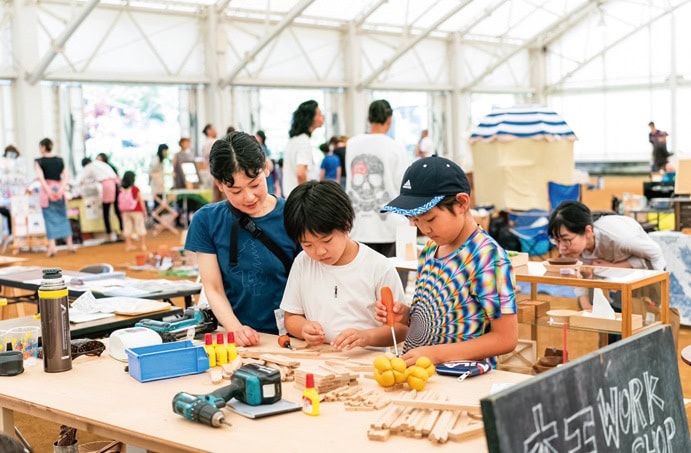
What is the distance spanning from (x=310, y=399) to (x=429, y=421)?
0.33 metres

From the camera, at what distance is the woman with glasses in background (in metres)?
4.77

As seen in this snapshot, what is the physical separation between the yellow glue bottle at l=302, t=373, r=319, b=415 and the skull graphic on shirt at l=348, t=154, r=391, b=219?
12.2 ft

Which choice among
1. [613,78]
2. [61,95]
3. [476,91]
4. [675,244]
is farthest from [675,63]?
[675,244]

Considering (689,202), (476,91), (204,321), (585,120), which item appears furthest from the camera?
(585,120)

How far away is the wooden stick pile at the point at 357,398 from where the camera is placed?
2.23 metres

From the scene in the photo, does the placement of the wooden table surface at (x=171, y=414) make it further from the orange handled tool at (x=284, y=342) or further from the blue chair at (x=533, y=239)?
the blue chair at (x=533, y=239)

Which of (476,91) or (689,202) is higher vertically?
(476,91)

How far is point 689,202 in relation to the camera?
812 cm

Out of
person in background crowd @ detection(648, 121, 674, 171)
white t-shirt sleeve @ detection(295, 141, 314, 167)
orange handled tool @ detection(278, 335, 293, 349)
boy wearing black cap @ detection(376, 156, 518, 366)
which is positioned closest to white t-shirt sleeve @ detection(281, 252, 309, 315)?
orange handled tool @ detection(278, 335, 293, 349)

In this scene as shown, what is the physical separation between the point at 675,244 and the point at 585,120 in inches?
773

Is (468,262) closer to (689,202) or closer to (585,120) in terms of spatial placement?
(689,202)

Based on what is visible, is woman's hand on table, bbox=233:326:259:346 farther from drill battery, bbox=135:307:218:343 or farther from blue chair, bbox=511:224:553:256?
blue chair, bbox=511:224:553:256

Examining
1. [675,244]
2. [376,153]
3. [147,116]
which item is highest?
[147,116]

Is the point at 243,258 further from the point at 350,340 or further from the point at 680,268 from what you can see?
the point at 680,268
